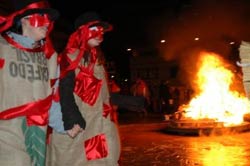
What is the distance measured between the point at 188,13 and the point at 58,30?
1522cm

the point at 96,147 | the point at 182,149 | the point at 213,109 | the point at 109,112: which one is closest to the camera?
the point at 96,147

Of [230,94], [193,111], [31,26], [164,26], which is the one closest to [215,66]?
[230,94]

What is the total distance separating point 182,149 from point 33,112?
23.1 ft

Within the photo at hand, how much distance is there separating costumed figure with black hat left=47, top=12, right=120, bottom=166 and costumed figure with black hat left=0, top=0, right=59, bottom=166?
77 cm

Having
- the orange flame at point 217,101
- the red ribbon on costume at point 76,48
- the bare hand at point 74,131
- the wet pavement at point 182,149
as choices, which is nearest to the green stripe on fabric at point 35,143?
the bare hand at point 74,131

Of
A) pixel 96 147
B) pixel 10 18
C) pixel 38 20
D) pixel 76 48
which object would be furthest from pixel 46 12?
pixel 96 147

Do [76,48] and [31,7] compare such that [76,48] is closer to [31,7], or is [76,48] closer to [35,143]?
[31,7]

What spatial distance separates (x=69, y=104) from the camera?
14.6ft

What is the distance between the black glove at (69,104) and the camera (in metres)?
4.25

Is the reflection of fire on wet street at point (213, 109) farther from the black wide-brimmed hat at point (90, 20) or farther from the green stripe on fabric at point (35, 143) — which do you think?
the green stripe on fabric at point (35, 143)

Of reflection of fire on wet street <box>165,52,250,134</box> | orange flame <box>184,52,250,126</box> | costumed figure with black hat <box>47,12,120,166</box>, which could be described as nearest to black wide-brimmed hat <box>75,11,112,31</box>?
costumed figure with black hat <box>47,12,120,166</box>

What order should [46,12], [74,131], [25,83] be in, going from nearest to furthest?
[25,83], [46,12], [74,131]

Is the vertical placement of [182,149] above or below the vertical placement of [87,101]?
below

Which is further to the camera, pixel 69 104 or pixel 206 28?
pixel 206 28
